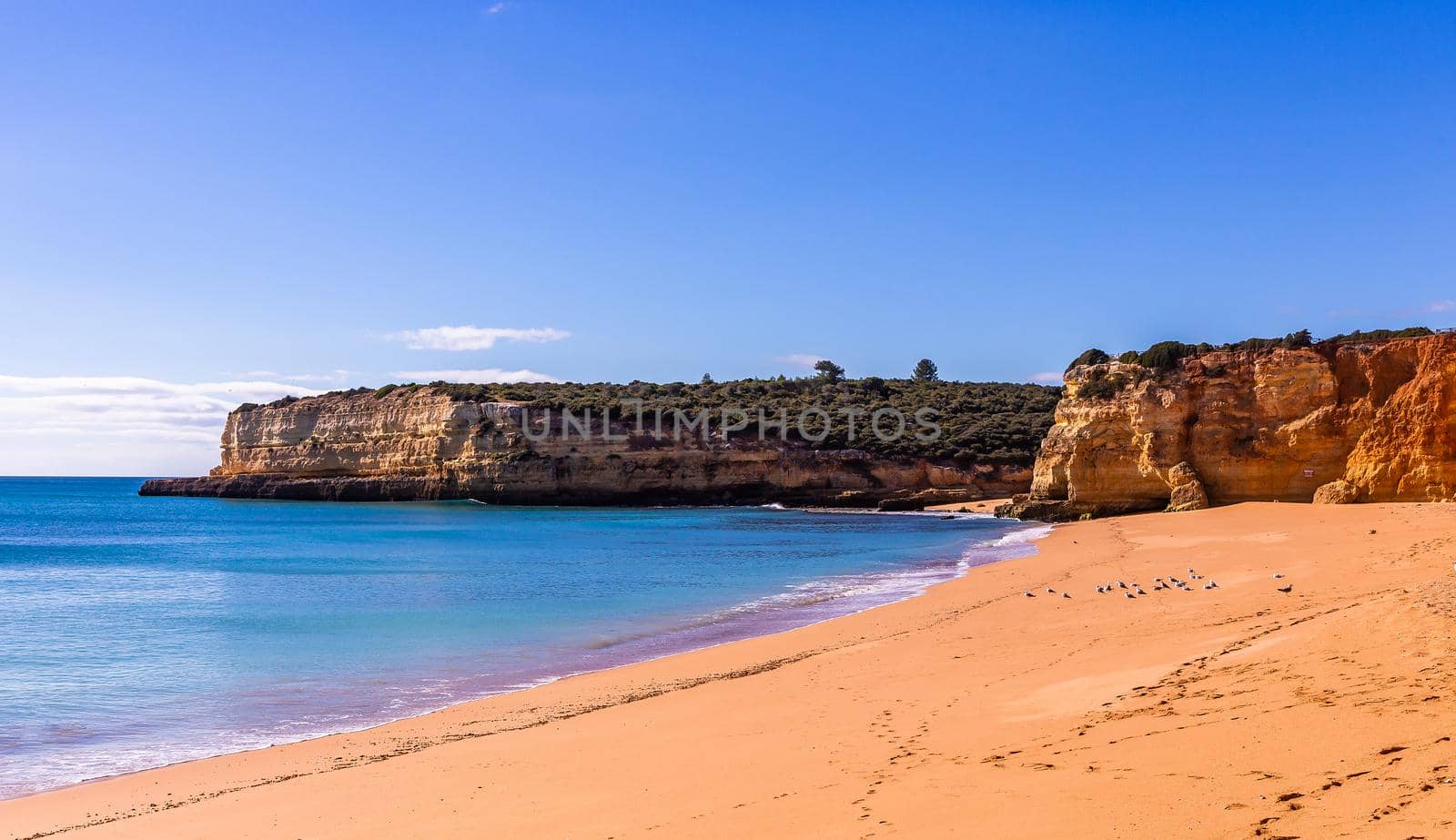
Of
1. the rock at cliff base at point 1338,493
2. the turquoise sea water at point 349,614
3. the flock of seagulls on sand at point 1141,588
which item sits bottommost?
the turquoise sea water at point 349,614

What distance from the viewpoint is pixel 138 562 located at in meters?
31.7

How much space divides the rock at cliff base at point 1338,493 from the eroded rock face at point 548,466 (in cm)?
2904

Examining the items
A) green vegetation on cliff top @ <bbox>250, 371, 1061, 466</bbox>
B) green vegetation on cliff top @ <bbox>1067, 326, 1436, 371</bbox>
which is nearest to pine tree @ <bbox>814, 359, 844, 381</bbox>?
green vegetation on cliff top @ <bbox>250, 371, 1061, 466</bbox>

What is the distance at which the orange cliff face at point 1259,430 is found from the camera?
2997 centimetres

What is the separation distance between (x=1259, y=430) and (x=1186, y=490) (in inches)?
133

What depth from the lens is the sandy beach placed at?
16.1 feet

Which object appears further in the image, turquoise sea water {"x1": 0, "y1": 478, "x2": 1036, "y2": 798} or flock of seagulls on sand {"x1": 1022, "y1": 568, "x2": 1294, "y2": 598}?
flock of seagulls on sand {"x1": 1022, "y1": 568, "x2": 1294, "y2": 598}

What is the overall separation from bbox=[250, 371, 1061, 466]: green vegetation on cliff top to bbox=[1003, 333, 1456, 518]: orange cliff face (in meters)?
22.8

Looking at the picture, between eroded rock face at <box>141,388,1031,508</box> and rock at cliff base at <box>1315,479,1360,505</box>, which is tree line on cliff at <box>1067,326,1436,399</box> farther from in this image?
eroded rock face at <box>141,388,1031,508</box>

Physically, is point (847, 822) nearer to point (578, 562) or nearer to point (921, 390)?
point (578, 562)

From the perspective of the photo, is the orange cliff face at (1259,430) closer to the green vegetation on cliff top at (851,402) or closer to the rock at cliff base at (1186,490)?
the rock at cliff base at (1186,490)

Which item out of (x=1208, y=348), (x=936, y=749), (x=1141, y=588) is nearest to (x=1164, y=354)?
(x=1208, y=348)

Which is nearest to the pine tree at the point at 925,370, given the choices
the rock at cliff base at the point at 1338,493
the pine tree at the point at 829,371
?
the pine tree at the point at 829,371

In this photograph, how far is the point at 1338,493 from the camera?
31281 mm
